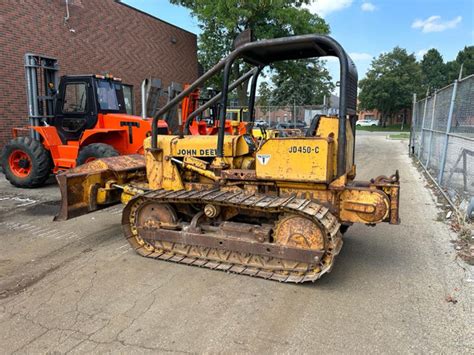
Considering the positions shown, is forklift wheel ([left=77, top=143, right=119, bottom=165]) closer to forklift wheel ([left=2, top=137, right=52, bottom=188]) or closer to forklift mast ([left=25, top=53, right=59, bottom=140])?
forklift wheel ([left=2, top=137, right=52, bottom=188])

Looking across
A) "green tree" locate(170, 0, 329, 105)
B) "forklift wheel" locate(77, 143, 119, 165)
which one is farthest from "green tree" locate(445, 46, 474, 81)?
"forklift wheel" locate(77, 143, 119, 165)

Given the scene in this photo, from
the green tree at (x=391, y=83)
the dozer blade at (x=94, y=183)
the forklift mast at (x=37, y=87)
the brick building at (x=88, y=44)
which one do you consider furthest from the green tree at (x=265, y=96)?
the dozer blade at (x=94, y=183)

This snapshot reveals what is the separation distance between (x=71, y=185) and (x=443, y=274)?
15.0ft

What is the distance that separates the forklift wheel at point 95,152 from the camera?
848 centimetres

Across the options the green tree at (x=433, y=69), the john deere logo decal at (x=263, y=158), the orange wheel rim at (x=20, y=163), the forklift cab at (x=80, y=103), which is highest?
the green tree at (x=433, y=69)

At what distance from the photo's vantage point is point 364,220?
4.26 m

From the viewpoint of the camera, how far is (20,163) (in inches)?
370

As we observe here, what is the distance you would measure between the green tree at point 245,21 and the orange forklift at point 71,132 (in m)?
7.44

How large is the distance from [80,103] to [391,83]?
54331mm

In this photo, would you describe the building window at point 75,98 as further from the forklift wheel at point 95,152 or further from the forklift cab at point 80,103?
the forklift wheel at point 95,152

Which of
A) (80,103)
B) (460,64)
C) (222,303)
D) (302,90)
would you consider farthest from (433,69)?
(222,303)

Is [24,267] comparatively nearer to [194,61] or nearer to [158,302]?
[158,302]

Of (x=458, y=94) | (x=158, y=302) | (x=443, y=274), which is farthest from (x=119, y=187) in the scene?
(x=458, y=94)

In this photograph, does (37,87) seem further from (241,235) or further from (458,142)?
(458,142)
